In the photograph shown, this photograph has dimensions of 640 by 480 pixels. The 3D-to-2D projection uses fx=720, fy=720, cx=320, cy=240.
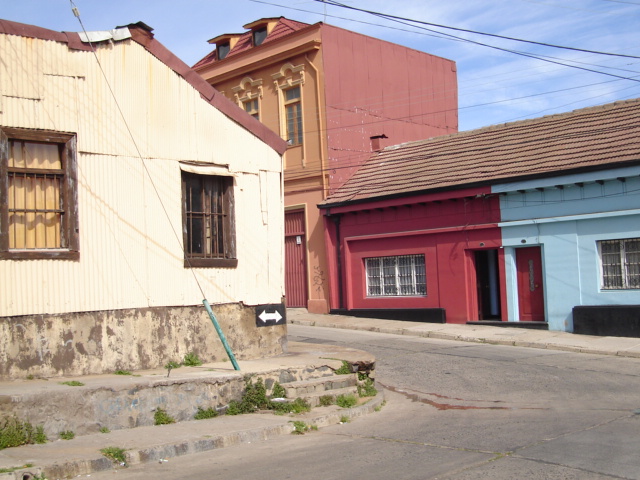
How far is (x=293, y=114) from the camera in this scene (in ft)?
83.7

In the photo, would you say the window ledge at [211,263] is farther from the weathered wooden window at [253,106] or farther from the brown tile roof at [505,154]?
the weathered wooden window at [253,106]

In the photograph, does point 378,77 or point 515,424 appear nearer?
point 515,424

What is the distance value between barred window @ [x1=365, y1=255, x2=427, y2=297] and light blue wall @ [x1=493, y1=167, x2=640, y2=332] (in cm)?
303

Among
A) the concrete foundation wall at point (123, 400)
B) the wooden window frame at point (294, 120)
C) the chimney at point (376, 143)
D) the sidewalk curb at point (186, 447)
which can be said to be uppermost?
the wooden window frame at point (294, 120)

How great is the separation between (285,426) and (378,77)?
19.7m

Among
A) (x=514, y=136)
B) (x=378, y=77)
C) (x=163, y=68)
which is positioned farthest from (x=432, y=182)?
(x=163, y=68)

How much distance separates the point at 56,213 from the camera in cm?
1014

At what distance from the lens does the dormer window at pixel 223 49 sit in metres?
29.0

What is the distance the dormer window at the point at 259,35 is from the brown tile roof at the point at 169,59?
15445mm

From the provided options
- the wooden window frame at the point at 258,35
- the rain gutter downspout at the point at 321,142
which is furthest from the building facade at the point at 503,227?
the wooden window frame at the point at 258,35

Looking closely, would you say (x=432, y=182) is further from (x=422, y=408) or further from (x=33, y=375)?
(x=33, y=375)

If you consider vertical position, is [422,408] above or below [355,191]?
below

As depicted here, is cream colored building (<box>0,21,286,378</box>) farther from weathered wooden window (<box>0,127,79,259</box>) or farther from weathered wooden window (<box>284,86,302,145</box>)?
weathered wooden window (<box>284,86,302,145</box>)

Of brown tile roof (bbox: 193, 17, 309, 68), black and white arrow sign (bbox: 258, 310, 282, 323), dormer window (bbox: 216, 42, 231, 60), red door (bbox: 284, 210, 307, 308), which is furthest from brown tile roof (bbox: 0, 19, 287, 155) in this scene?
dormer window (bbox: 216, 42, 231, 60)
